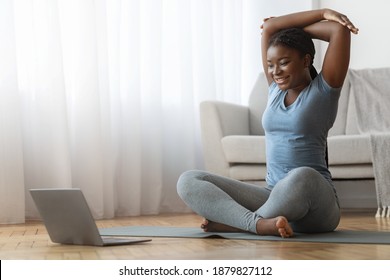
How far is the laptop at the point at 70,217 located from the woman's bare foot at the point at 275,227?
0.31 m

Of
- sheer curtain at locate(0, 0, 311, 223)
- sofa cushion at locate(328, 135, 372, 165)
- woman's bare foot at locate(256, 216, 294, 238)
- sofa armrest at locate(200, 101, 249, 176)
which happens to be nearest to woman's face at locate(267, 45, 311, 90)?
woman's bare foot at locate(256, 216, 294, 238)

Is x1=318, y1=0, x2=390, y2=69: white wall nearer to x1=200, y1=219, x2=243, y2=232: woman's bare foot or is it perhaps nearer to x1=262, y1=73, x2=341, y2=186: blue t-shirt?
x1=262, y1=73, x2=341, y2=186: blue t-shirt

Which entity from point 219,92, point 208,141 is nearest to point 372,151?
point 208,141

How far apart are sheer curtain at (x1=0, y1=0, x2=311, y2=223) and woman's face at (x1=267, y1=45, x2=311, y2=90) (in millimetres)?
1593

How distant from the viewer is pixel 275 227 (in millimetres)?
2084

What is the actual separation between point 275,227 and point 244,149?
57.8 inches

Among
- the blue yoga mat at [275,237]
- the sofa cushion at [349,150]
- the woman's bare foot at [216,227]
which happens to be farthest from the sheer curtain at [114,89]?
the woman's bare foot at [216,227]

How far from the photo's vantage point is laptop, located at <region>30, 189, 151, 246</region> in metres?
1.98

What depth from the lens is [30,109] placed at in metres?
3.62

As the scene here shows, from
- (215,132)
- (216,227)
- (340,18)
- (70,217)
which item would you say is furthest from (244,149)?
(70,217)

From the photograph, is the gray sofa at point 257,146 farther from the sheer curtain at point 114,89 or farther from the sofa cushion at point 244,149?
the sheer curtain at point 114,89

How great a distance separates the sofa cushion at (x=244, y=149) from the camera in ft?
11.5
